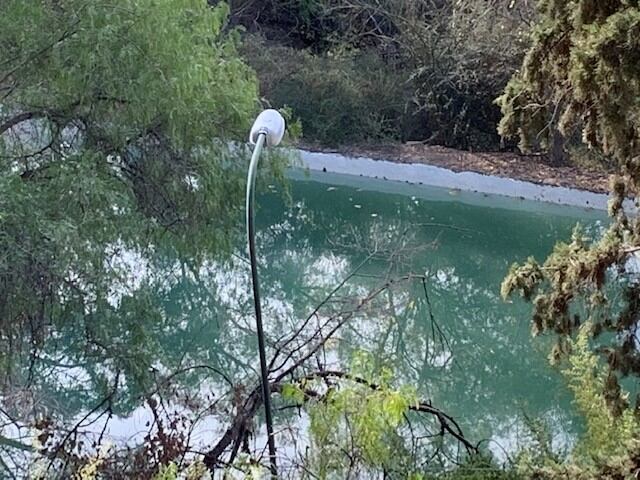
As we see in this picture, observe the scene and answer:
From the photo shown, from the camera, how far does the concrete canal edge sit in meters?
10.1

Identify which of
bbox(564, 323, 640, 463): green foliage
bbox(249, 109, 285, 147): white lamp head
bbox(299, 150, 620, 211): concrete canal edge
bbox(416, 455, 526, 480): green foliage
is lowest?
bbox(299, 150, 620, 211): concrete canal edge

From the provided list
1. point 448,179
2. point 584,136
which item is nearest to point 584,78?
point 584,136

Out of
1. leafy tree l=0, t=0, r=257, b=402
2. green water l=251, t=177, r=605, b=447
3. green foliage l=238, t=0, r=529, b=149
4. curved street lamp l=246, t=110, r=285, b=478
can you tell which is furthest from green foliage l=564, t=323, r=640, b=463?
green foliage l=238, t=0, r=529, b=149

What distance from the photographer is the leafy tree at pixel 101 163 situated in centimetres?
439

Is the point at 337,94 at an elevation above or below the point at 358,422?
below

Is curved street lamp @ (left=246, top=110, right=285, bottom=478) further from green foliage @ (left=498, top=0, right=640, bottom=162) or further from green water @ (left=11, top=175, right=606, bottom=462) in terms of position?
green foliage @ (left=498, top=0, right=640, bottom=162)

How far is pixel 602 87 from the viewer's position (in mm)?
2861

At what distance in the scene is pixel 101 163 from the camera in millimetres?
5086

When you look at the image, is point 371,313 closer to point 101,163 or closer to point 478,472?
point 101,163

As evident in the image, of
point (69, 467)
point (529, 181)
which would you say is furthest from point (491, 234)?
point (69, 467)

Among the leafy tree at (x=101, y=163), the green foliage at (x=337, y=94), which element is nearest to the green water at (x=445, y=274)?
the green foliage at (x=337, y=94)

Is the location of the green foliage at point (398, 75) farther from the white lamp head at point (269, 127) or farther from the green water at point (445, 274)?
the white lamp head at point (269, 127)

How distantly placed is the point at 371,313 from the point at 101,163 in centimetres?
218

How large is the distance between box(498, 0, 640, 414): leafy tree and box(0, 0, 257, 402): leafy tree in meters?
2.35
